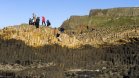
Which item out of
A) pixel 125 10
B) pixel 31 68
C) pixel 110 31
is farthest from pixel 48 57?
pixel 125 10

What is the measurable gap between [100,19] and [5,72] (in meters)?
36.8

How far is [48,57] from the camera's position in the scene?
183 feet

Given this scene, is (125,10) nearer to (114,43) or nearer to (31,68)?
(114,43)

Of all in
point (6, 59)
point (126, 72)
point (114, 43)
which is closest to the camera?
point (126, 72)

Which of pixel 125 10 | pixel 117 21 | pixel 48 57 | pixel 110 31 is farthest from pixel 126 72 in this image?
pixel 125 10

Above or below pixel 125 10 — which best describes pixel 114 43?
below

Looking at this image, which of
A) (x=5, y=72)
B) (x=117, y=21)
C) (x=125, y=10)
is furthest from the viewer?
(x=125, y=10)

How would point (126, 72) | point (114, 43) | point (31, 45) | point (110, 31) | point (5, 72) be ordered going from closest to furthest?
point (126, 72) < point (5, 72) < point (31, 45) < point (114, 43) < point (110, 31)

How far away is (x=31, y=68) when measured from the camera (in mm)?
51438

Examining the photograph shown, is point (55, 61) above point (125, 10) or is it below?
below

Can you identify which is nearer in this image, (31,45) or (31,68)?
(31,68)

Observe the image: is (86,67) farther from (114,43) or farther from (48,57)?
(114,43)

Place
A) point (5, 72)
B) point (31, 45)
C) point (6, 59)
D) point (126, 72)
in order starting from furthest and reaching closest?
point (31, 45), point (6, 59), point (5, 72), point (126, 72)

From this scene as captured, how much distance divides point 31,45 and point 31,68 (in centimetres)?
696
